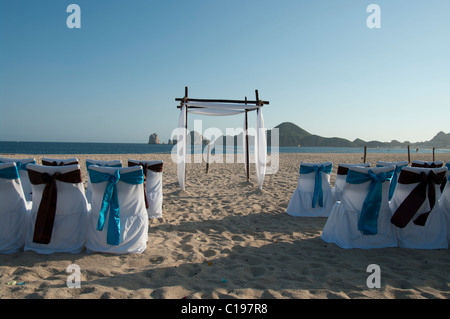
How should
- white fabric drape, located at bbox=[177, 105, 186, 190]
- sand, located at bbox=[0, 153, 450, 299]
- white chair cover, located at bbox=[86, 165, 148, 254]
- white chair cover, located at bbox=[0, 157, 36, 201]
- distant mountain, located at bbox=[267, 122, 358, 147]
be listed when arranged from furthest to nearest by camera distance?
distant mountain, located at bbox=[267, 122, 358, 147] → white fabric drape, located at bbox=[177, 105, 186, 190] → white chair cover, located at bbox=[0, 157, 36, 201] → white chair cover, located at bbox=[86, 165, 148, 254] → sand, located at bbox=[0, 153, 450, 299]

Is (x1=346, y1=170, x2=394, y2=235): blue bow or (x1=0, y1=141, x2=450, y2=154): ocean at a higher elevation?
(x1=0, y1=141, x2=450, y2=154): ocean

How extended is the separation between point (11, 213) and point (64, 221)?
59cm

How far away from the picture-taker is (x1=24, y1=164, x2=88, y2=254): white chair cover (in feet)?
9.00

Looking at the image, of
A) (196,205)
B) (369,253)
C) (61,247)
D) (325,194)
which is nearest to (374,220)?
(369,253)

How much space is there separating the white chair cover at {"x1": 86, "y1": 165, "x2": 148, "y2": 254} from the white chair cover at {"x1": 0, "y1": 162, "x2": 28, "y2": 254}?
2.45 feet

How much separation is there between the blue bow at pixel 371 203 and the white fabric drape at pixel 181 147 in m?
4.38

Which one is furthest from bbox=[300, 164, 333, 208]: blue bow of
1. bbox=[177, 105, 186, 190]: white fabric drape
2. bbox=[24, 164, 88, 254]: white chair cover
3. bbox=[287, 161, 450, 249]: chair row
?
bbox=[24, 164, 88, 254]: white chair cover

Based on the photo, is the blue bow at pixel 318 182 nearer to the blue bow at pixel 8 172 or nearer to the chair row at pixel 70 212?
the chair row at pixel 70 212

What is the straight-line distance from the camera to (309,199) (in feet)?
15.2

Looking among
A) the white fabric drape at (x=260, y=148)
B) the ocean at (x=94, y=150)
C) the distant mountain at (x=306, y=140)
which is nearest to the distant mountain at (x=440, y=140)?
the distant mountain at (x=306, y=140)

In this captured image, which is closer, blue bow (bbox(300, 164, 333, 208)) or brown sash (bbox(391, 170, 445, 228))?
brown sash (bbox(391, 170, 445, 228))

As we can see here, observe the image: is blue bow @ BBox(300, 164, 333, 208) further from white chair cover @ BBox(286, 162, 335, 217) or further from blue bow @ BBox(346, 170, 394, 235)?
blue bow @ BBox(346, 170, 394, 235)
